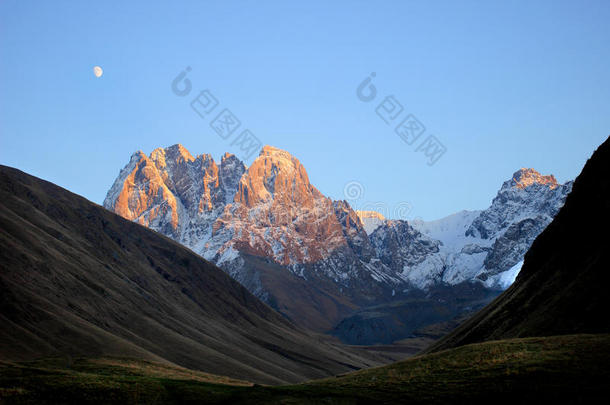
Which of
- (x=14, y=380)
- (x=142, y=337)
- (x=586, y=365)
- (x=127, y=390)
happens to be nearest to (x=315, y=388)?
(x=127, y=390)

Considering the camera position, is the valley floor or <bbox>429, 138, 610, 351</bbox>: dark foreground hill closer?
the valley floor

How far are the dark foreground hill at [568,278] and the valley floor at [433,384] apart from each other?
1898 centimetres

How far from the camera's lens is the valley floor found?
54.0 metres

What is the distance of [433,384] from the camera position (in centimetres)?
6112

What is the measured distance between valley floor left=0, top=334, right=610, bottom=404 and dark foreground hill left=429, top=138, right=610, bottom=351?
1898 cm

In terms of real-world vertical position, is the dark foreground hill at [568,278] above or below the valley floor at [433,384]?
above

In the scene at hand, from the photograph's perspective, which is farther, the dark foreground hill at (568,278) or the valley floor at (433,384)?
the dark foreground hill at (568,278)

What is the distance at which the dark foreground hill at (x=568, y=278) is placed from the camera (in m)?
87.2

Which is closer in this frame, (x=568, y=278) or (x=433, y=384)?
(x=433, y=384)

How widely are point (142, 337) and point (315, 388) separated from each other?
364 feet

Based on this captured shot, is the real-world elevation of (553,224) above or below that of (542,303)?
above

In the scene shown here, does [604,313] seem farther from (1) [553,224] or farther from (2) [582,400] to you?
(1) [553,224]

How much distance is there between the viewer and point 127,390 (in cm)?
6278

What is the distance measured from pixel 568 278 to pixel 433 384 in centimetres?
5295
